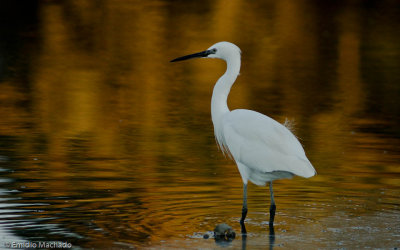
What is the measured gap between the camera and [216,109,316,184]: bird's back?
8.04 metres

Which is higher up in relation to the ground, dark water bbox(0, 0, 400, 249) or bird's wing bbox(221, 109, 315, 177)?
bird's wing bbox(221, 109, 315, 177)

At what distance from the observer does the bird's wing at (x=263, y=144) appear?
8036 millimetres

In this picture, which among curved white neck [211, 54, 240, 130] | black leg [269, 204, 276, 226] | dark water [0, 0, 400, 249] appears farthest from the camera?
curved white neck [211, 54, 240, 130]

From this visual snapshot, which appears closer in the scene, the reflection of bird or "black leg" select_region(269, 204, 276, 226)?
the reflection of bird

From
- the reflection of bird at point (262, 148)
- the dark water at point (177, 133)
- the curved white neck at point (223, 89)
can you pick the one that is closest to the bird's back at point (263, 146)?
the reflection of bird at point (262, 148)

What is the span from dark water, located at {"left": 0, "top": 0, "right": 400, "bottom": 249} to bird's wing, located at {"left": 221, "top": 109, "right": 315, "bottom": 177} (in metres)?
0.59

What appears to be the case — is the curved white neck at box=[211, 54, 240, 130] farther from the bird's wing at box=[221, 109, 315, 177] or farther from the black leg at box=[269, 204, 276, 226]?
the black leg at box=[269, 204, 276, 226]

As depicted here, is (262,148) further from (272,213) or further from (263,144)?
(272,213)

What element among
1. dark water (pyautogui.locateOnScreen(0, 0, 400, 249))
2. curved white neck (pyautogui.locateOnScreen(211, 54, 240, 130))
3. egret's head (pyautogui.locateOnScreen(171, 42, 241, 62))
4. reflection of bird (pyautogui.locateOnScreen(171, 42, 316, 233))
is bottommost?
dark water (pyautogui.locateOnScreen(0, 0, 400, 249))

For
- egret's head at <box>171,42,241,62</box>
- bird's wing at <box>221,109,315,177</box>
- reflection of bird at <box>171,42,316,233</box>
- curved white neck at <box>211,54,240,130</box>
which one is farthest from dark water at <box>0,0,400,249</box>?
egret's head at <box>171,42,241,62</box>

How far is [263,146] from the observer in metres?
8.32

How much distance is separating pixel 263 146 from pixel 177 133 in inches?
221

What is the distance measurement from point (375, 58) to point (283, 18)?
483 inches

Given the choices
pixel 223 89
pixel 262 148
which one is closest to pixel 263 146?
pixel 262 148
